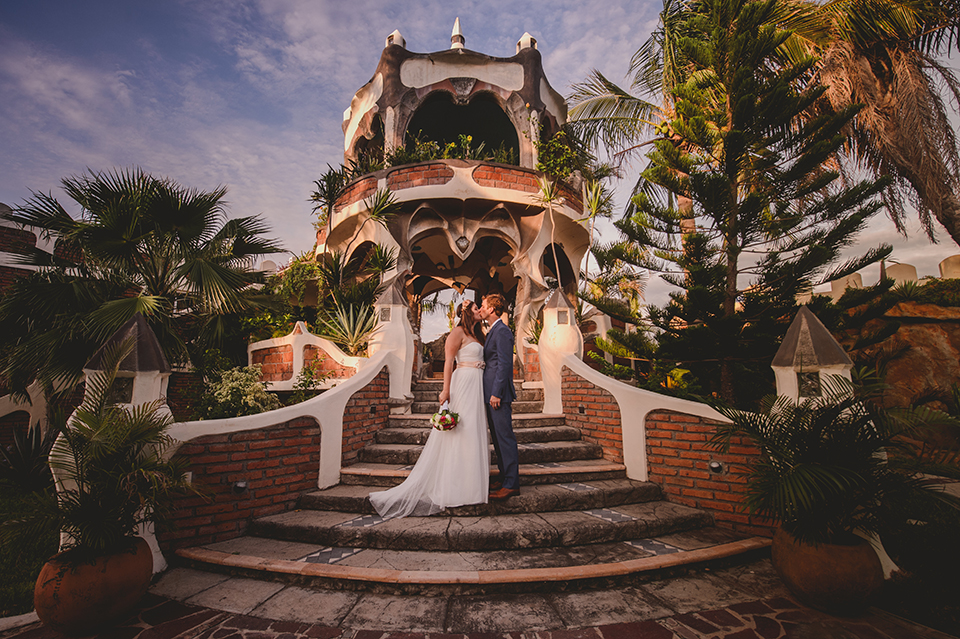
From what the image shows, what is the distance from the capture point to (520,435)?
5.14m

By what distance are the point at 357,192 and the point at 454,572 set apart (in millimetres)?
7463

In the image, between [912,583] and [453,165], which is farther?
[453,165]

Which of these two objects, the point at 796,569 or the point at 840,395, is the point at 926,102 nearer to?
the point at 840,395

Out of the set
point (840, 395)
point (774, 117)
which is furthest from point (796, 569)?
point (774, 117)

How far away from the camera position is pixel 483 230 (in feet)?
27.5

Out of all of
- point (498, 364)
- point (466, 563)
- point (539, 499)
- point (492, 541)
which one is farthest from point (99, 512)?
point (539, 499)

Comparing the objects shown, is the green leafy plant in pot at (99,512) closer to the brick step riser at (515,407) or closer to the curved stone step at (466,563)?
the curved stone step at (466,563)

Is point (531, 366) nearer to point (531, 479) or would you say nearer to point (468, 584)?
point (531, 479)

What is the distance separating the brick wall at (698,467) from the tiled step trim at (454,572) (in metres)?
0.53

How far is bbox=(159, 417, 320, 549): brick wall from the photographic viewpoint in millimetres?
3275

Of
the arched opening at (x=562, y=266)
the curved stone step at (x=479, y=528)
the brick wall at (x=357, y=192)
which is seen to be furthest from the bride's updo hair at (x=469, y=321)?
the arched opening at (x=562, y=266)

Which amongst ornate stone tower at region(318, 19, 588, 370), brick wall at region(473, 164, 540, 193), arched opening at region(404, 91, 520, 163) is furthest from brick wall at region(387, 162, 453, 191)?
arched opening at region(404, 91, 520, 163)

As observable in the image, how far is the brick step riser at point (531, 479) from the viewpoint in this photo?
4148mm

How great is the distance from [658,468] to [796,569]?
1577 mm
